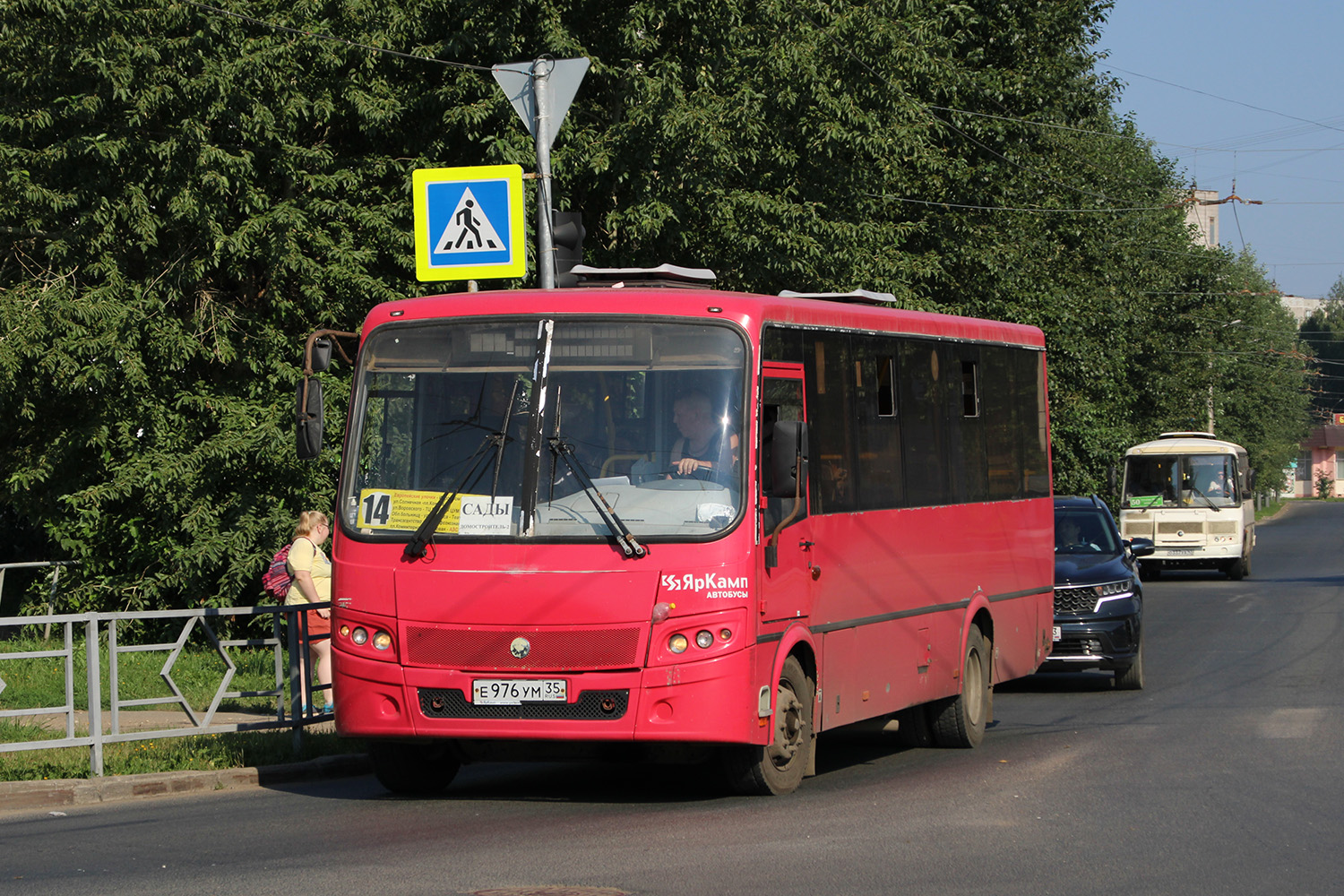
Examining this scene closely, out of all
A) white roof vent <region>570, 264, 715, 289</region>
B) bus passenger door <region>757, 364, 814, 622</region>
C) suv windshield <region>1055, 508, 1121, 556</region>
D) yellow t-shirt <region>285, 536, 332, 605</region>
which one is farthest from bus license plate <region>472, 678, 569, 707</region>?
suv windshield <region>1055, 508, 1121, 556</region>

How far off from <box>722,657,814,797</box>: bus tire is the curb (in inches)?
120

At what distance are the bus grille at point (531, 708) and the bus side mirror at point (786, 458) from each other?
1.39 m

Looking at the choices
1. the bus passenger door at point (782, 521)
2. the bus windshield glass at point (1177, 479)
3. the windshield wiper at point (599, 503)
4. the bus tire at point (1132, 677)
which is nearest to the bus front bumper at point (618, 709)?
the bus passenger door at point (782, 521)

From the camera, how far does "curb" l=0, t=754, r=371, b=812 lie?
387 inches

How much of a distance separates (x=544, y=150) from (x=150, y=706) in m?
5.51

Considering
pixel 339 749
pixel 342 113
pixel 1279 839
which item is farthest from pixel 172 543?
pixel 1279 839

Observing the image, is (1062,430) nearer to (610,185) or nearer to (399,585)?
(610,185)

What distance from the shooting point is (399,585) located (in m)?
9.32

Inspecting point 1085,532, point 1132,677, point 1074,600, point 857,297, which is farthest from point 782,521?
point 1085,532

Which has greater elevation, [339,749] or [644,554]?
[644,554]

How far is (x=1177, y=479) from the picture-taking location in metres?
39.9

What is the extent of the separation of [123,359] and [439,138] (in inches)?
168

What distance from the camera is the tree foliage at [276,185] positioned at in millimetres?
17062

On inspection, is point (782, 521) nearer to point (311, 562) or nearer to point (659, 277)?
point (659, 277)
